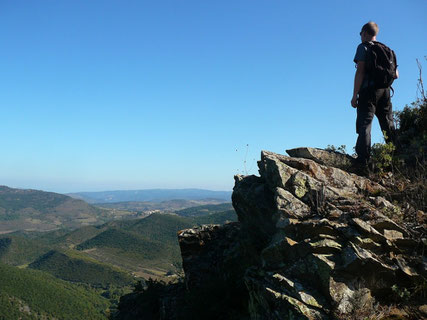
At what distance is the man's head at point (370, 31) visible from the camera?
28.2ft

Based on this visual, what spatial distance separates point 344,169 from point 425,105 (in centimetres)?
371

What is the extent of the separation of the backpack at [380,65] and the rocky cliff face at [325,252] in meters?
2.70

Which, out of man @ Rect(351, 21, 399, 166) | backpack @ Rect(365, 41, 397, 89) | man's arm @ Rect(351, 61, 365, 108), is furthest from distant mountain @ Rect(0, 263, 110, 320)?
backpack @ Rect(365, 41, 397, 89)

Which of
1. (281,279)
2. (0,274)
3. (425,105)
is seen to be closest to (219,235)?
(281,279)

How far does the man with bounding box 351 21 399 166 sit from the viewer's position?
331 inches

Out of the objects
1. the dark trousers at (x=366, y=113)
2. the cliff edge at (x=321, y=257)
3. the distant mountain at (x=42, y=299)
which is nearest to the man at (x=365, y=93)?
the dark trousers at (x=366, y=113)

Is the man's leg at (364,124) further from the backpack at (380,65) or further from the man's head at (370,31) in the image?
the man's head at (370,31)

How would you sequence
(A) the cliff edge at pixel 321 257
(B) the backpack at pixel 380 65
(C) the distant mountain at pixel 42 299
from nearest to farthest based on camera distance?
(A) the cliff edge at pixel 321 257
(B) the backpack at pixel 380 65
(C) the distant mountain at pixel 42 299

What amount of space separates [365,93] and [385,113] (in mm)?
1115

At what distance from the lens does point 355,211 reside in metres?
6.14

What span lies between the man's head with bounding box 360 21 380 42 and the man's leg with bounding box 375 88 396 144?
1.49 meters

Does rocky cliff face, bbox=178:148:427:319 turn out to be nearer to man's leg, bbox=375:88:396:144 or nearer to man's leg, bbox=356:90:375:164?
man's leg, bbox=356:90:375:164

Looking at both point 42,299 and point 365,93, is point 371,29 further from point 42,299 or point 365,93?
Result: point 42,299

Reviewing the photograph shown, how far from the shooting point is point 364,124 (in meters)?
8.47
